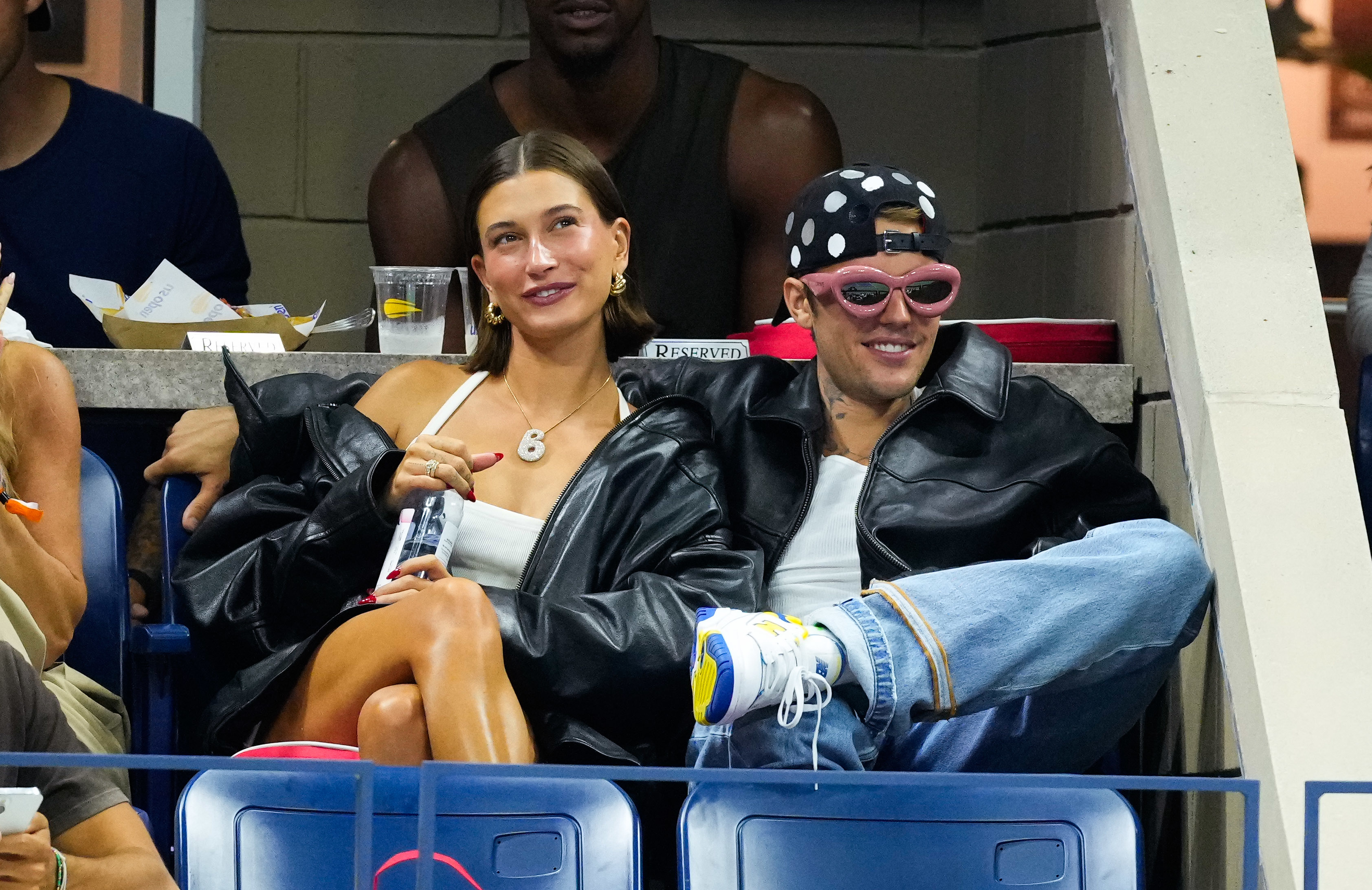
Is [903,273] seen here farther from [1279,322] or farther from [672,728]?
[672,728]

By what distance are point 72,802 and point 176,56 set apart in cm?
340

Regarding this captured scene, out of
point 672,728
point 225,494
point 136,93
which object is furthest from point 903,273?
point 136,93

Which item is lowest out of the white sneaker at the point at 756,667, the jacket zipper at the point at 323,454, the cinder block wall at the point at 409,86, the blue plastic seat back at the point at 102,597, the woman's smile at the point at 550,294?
the white sneaker at the point at 756,667

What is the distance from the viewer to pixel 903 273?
275cm

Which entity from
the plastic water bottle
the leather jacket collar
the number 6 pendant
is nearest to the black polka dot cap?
the leather jacket collar

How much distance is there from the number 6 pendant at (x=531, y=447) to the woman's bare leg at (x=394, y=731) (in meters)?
0.64

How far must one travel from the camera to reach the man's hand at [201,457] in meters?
2.84

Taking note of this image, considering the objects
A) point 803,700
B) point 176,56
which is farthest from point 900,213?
point 176,56

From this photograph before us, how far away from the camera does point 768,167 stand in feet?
14.0

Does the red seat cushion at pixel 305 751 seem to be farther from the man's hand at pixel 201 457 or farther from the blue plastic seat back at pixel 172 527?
the man's hand at pixel 201 457

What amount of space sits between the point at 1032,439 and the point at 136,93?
10.3 feet

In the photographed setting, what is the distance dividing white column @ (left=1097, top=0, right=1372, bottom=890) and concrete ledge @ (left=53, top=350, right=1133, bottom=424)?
0.21 meters

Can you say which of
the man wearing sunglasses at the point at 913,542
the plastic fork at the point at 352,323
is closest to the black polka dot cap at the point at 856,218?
the man wearing sunglasses at the point at 913,542

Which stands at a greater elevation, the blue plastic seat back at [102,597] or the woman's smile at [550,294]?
the woman's smile at [550,294]
